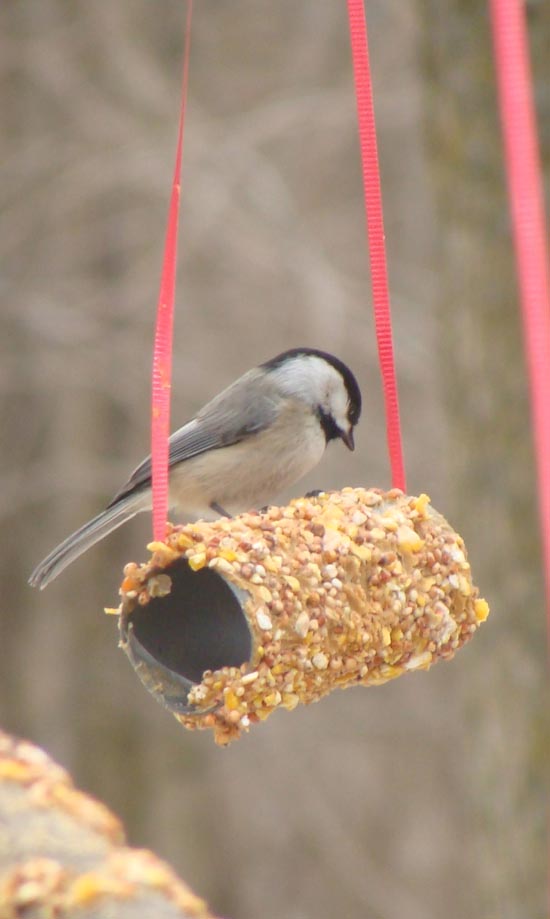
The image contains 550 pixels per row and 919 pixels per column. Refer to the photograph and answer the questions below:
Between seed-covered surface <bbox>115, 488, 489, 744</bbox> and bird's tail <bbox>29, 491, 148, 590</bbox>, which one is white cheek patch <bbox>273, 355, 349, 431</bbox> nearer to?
bird's tail <bbox>29, 491, 148, 590</bbox>

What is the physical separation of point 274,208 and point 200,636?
3.80 metres

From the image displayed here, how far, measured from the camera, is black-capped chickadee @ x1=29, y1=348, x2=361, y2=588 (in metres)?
2.95

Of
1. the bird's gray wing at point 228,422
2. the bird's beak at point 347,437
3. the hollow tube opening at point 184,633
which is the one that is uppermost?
the bird's gray wing at point 228,422

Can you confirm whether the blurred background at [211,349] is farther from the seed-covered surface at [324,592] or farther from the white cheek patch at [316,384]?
the seed-covered surface at [324,592]

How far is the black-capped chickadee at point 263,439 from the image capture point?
2953 mm

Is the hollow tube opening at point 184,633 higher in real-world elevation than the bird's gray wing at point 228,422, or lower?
lower

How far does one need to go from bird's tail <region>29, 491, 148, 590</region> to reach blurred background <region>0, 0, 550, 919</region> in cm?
252

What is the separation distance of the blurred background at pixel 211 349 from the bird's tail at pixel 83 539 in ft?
8.27

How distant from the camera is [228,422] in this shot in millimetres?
3076

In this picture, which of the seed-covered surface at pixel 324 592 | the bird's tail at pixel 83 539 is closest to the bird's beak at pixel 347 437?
the bird's tail at pixel 83 539

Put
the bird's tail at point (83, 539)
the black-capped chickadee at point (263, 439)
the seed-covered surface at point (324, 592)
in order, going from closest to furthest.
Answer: the seed-covered surface at point (324, 592) < the bird's tail at point (83, 539) < the black-capped chickadee at point (263, 439)

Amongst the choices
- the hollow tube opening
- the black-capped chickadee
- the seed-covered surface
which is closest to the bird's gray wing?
the black-capped chickadee

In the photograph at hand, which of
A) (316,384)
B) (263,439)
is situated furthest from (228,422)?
(316,384)

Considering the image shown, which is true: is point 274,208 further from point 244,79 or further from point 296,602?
point 296,602
